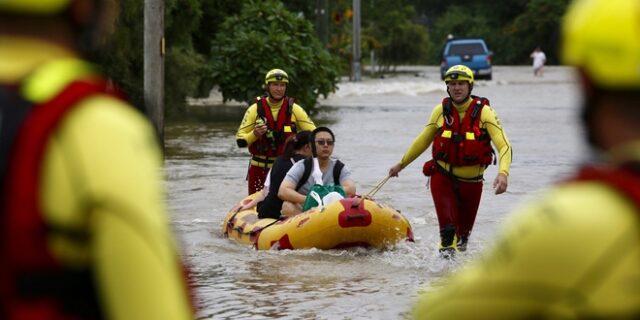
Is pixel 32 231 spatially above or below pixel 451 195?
above

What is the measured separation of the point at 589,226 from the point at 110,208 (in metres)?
0.75

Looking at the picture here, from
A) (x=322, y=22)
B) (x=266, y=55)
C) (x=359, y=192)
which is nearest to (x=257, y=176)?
(x=359, y=192)

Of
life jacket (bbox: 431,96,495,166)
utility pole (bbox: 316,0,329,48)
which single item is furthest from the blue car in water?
life jacket (bbox: 431,96,495,166)

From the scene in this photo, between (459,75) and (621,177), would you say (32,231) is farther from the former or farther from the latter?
(459,75)

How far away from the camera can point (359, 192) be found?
65.9 ft

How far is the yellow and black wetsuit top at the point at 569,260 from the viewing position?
251cm

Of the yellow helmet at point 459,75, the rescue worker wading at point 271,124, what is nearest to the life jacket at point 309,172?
the rescue worker wading at point 271,124

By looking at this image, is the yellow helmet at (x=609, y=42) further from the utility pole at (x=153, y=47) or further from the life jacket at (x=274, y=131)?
the utility pole at (x=153, y=47)

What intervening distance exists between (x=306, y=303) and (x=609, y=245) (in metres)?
8.95

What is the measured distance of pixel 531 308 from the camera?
2.60 m

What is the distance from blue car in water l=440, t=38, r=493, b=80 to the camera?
59.1 m

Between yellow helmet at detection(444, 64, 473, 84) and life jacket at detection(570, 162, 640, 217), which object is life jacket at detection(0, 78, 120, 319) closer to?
life jacket at detection(570, 162, 640, 217)

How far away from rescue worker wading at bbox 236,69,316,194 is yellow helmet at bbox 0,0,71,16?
1291cm

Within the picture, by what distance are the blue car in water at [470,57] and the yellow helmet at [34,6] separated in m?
55.3
